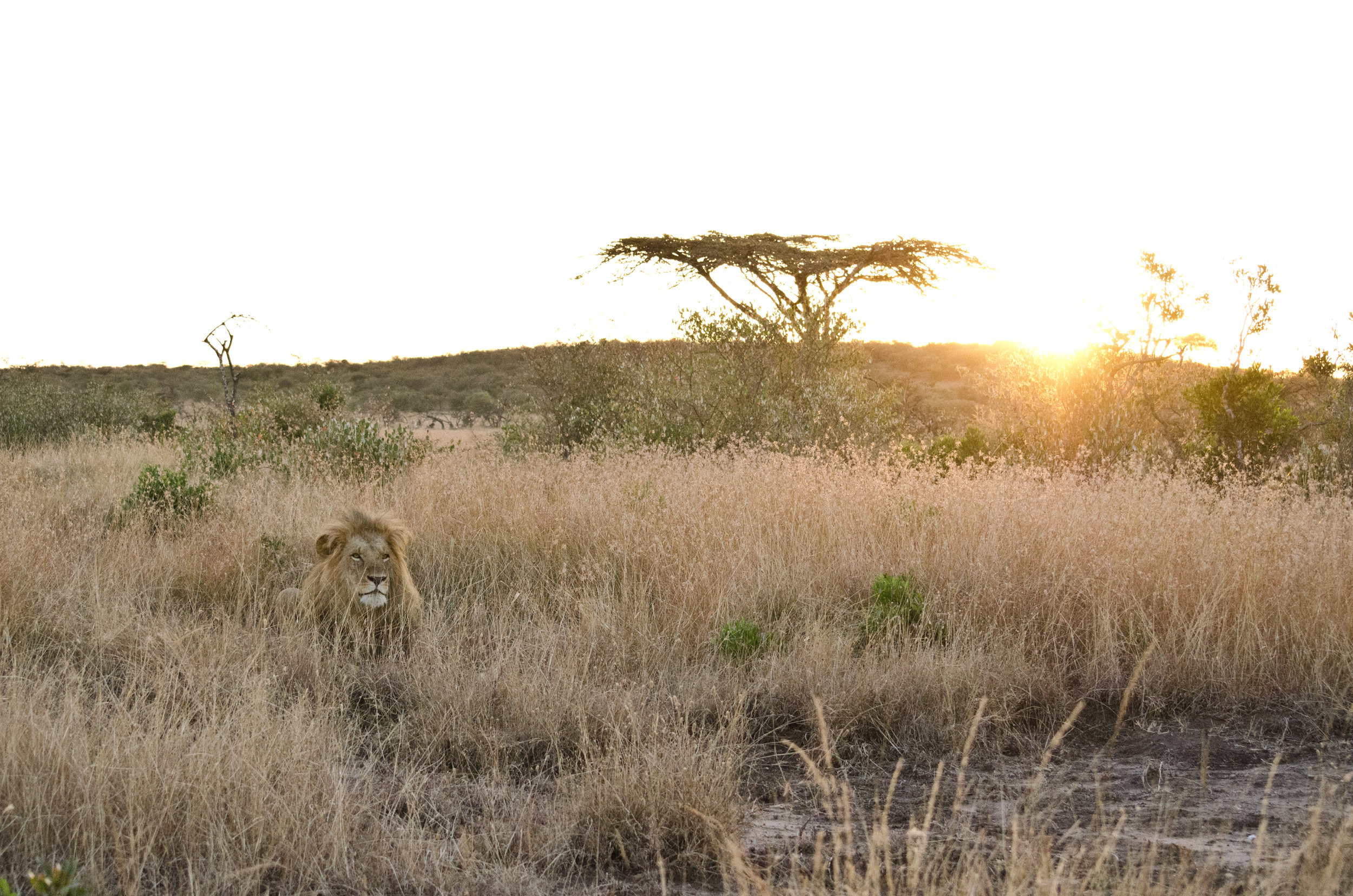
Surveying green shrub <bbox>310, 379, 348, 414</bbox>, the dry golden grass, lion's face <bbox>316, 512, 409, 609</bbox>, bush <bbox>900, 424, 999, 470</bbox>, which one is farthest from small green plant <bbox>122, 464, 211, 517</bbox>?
bush <bbox>900, 424, 999, 470</bbox>

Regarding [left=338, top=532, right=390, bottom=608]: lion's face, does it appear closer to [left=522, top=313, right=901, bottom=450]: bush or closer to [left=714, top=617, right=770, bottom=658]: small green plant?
[left=714, top=617, right=770, bottom=658]: small green plant

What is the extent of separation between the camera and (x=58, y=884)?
2.23 metres

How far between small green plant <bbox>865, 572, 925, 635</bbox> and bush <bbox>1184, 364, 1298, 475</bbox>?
6207 mm

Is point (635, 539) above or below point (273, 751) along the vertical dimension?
above

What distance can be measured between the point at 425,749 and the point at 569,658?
0.82 m

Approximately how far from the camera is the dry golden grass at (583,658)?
297 cm

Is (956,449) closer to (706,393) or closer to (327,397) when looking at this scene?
(706,393)

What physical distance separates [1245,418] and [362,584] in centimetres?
940

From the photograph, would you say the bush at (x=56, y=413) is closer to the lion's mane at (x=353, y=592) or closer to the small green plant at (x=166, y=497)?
the small green plant at (x=166, y=497)

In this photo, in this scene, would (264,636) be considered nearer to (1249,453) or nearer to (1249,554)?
(1249,554)

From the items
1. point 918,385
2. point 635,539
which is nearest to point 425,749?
point 635,539

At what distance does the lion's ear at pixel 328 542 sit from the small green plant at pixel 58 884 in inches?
91.4

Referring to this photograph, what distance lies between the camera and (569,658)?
14.3 feet

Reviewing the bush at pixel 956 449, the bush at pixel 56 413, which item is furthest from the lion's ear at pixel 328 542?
the bush at pixel 56 413
